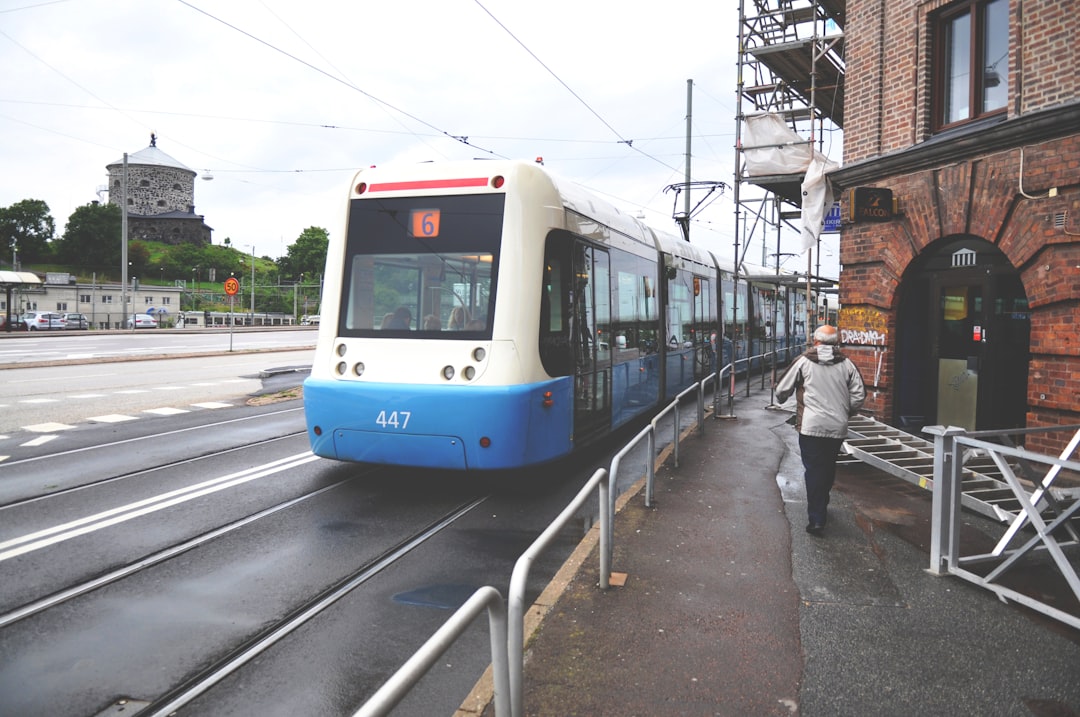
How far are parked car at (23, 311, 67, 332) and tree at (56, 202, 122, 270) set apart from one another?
55.6 m

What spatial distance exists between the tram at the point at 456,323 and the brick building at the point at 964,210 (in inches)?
184

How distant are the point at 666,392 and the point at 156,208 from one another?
13397 cm

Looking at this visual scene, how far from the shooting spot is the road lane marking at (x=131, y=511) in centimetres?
565

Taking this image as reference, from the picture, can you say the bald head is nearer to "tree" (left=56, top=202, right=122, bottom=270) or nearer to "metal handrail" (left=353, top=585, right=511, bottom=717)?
"metal handrail" (left=353, top=585, right=511, bottom=717)

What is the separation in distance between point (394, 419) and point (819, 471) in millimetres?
3650

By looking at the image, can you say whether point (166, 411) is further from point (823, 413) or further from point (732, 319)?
point (732, 319)

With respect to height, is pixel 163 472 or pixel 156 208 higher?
pixel 156 208

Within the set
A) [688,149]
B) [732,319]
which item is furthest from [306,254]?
[732,319]

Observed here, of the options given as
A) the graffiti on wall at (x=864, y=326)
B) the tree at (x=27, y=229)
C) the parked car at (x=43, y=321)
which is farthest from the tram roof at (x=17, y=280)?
the tree at (x=27, y=229)

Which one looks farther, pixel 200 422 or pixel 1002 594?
pixel 200 422

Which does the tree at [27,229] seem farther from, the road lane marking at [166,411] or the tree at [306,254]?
the road lane marking at [166,411]

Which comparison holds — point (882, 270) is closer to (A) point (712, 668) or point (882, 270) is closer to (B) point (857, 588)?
(B) point (857, 588)

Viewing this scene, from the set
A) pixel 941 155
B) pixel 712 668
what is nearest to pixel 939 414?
pixel 941 155

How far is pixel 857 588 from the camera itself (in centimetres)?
494
